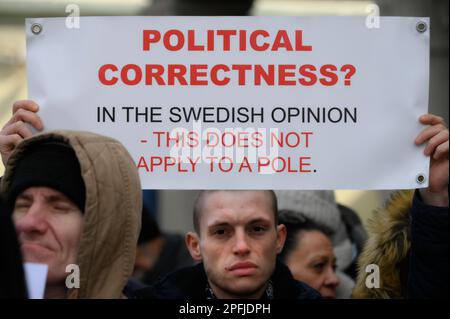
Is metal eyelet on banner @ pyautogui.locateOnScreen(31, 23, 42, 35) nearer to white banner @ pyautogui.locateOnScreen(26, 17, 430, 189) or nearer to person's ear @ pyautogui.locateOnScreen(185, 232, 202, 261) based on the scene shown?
white banner @ pyautogui.locateOnScreen(26, 17, 430, 189)

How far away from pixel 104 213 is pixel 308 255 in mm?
1387

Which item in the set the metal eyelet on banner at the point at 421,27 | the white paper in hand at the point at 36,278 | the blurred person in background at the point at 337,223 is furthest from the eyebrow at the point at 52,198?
the metal eyelet on banner at the point at 421,27

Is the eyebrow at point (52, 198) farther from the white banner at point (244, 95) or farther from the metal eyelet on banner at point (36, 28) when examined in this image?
the metal eyelet on banner at point (36, 28)

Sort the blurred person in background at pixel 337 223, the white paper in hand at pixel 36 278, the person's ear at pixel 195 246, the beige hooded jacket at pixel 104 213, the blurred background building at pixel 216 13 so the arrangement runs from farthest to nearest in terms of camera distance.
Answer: the blurred person in background at pixel 337 223 < the blurred background building at pixel 216 13 < the person's ear at pixel 195 246 < the white paper in hand at pixel 36 278 < the beige hooded jacket at pixel 104 213

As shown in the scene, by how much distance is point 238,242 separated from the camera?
3277 mm

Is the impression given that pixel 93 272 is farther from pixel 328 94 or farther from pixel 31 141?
pixel 328 94

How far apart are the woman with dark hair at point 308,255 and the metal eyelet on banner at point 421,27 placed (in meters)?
0.84

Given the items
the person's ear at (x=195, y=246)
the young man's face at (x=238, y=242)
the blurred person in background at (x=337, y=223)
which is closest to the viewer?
the young man's face at (x=238, y=242)

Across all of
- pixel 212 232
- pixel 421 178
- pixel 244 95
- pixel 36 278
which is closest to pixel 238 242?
pixel 212 232

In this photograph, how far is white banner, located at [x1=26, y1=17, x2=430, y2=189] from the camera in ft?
10.8

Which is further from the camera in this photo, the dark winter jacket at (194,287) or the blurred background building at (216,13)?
the blurred background building at (216,13)

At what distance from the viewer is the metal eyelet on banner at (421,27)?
10.9ft

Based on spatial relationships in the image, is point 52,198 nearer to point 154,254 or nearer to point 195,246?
point 195,246

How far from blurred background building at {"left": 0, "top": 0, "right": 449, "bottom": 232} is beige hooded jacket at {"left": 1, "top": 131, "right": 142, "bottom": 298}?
27.6 inches
